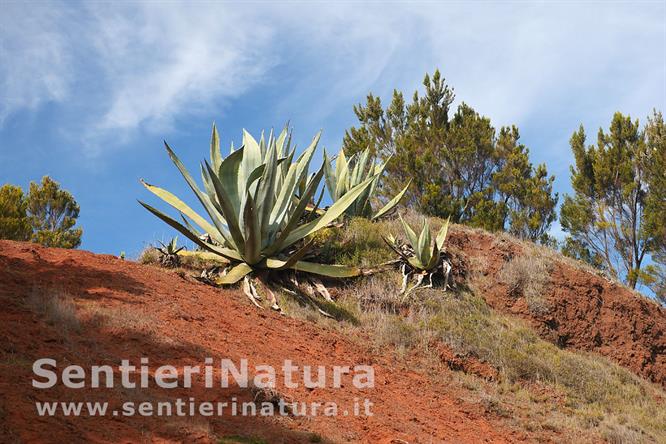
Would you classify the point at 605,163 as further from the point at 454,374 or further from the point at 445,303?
the point at 454,374

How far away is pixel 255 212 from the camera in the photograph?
1001 cm

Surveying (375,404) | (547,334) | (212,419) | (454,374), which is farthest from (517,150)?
(212,419)

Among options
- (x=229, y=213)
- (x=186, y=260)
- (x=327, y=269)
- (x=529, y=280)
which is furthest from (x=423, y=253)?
(x=186, y=260)

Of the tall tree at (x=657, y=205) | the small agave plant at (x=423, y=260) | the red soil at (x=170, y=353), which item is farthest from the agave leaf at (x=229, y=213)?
the tall tree at (x=657, y=205)

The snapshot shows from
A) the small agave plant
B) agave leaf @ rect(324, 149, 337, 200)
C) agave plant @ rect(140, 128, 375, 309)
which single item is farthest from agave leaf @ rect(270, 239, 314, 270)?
agave leaf @ rect(324, 149, 337, 200)

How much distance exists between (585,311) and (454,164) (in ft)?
40.6

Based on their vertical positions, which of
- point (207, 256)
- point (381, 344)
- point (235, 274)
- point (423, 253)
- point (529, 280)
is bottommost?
Result: point (381, 344)

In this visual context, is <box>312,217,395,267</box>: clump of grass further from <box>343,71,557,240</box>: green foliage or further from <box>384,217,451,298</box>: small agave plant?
<box>343,71,557,240</box>: green foliage

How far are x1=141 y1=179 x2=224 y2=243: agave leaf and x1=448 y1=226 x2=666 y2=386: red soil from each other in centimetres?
474

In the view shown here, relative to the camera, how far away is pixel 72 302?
7.25 metres

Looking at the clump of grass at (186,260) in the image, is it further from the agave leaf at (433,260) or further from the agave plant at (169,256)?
the agave leaf at (433,260)

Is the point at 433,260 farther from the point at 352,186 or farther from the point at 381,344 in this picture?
the point at 352,186

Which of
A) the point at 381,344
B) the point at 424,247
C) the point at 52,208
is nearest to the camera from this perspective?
the point at 381,344

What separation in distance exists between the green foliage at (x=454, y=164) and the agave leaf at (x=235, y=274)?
12.3 meters
